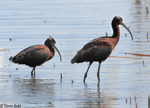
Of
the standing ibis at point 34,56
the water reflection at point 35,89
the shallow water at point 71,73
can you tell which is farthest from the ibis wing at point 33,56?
the water reflection at point 35,89

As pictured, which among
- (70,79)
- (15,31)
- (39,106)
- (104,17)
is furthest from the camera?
(104,17)

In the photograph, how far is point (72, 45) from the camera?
18.0 metres

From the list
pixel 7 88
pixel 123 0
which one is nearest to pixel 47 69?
pixel 7 88

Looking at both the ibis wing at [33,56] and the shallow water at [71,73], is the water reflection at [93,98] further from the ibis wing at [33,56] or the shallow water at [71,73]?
the ibis wing at [33,56]

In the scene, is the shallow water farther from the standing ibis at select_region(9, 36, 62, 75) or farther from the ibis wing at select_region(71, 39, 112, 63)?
the ibis wing at select_region(71, 39, 112, 63)

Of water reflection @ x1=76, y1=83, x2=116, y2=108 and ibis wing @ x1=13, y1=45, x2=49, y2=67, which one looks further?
ibis wing @ x1=13, y1=45, x2=49, y2=67

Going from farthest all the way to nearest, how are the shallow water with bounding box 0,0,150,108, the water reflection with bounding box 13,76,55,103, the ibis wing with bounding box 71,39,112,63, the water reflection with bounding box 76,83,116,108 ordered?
1. the ibis wing with bounding box 71,39,112,63
2. the water reflection with bounding box 13,76,55,103
3. the shallow water with bounding box 0,0,150,108
4. the water reflection with bounding box 76,83,116,108

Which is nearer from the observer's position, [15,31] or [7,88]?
[7,88]

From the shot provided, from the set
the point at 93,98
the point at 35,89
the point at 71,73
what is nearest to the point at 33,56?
the point at 71,73

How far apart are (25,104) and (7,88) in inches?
73.7

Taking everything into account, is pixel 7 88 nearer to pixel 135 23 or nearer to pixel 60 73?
pixel 60 73

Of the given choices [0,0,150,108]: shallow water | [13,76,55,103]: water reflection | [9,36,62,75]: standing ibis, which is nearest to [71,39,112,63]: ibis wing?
[0,0,150,108]: shallow water

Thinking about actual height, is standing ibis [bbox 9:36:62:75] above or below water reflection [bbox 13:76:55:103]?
above

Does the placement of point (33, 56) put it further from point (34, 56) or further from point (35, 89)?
point (35, 89)
